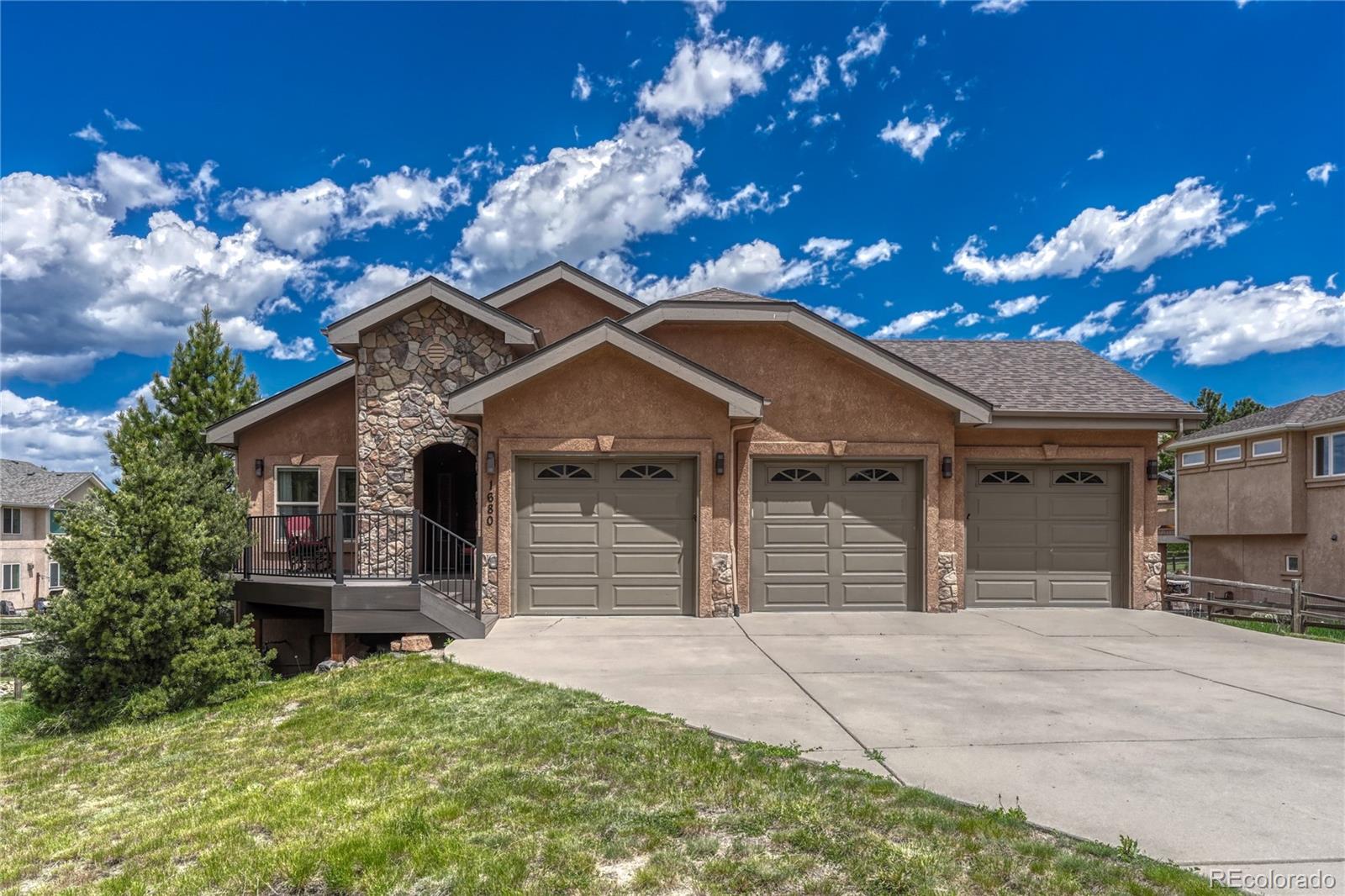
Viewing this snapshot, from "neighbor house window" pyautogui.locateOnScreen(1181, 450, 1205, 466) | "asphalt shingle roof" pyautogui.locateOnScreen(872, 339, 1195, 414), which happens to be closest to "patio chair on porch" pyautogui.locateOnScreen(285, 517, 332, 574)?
"asphalt shingle roof" pyautogui.locateOnScreen(872, 339, 1195, 414)

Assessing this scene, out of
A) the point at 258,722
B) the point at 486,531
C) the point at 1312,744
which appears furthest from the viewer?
the point at 486,531

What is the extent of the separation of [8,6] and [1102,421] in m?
16.5

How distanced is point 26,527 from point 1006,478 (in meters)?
42.7

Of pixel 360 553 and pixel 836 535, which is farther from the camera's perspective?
pixel 360 553

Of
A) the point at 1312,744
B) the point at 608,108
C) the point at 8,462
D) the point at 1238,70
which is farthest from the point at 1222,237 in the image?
the point at 8,462

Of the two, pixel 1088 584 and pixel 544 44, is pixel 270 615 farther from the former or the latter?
pixel 1088 584

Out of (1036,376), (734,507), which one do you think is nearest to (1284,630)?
(1036,376)

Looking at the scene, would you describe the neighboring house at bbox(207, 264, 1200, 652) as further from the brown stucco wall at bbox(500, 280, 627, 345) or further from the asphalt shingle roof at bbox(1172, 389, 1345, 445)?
the asphalt shingle roof at bbox(1172, 389, 1345, 445)

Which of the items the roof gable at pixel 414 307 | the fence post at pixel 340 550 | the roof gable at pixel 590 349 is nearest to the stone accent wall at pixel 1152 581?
the roof gable at pixel 590 349

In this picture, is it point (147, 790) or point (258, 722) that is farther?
point (258, 722)

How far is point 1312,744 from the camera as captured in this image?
489 cm

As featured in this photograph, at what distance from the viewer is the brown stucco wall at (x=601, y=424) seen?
9.92 metres

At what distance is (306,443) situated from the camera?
1259cm

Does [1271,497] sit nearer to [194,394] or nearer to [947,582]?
[947,582]
